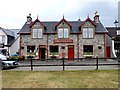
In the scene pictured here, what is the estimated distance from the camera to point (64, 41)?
1367 inches

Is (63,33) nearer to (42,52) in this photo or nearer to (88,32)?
(88,32)

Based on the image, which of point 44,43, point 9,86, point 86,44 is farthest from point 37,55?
point 9,86

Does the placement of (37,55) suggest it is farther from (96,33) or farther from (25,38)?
(96,33)

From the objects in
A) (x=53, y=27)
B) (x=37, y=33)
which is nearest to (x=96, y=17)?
(x=53, y=27)

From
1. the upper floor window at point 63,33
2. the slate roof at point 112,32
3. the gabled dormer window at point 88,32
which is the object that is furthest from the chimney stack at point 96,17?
the slate roof at point 112,32

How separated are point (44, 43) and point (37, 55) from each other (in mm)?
2152

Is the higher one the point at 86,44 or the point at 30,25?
the point at 30,25

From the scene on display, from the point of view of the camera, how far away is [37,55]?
114 feet

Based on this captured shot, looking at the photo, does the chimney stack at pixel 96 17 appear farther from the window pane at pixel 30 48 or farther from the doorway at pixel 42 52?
the window pane at pixel 30 48

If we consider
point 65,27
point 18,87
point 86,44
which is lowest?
point 18,87

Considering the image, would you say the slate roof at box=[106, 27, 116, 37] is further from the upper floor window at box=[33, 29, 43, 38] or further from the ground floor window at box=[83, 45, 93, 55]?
the upper floor window at box=[33, 29, 43, 38]

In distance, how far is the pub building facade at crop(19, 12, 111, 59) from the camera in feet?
114

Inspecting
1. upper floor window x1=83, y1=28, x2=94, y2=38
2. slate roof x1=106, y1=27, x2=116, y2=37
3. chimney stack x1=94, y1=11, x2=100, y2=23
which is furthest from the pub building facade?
slate roof x1=106, y1=27, x2=116, y2=37

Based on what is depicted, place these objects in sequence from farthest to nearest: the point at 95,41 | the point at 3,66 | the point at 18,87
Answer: the point at 95,41, the point at 3,66, the point at 18,87
